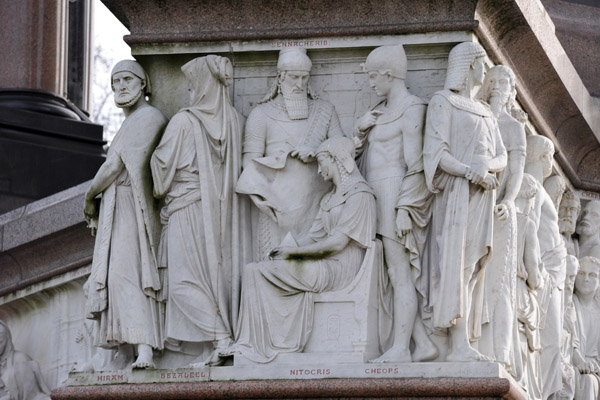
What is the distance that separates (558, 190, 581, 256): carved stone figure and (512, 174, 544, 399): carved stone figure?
2.46m

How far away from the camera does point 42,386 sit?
28562 mm

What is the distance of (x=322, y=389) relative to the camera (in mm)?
23875

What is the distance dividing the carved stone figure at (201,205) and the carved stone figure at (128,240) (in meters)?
0.14

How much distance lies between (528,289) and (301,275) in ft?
9.50

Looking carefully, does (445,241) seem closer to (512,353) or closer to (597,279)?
(512,353)

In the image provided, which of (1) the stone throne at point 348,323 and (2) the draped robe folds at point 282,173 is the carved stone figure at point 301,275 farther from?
(2) the draped robe folds at point 282,173

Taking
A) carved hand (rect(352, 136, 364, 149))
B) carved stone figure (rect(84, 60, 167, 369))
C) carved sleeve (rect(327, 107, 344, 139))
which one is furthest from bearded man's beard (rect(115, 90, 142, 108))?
carved hand (rect(352, 136, 364, 149))

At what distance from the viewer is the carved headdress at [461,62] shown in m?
24.8

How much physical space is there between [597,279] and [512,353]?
4.09 m

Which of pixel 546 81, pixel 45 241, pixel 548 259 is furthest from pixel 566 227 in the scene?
pixel 45 241

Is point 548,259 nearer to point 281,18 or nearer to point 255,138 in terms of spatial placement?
point 255,138

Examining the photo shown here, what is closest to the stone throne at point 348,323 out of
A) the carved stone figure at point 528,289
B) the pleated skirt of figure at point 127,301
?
the pleated skirt of figure at point 127,301

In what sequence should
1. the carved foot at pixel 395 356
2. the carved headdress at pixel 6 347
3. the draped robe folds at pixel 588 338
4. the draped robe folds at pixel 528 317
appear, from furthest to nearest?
1. the carved headdress at pixel 6 347
2. the draped robe folds at pixel 588 338
3. the draped robe folds at pixel 528 317
4. the carved foot at pixel 395 356

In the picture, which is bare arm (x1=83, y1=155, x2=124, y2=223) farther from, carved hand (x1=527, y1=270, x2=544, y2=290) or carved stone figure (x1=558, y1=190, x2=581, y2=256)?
carved stone figure (x1=558, y1=190, x2=581, y2=256)
